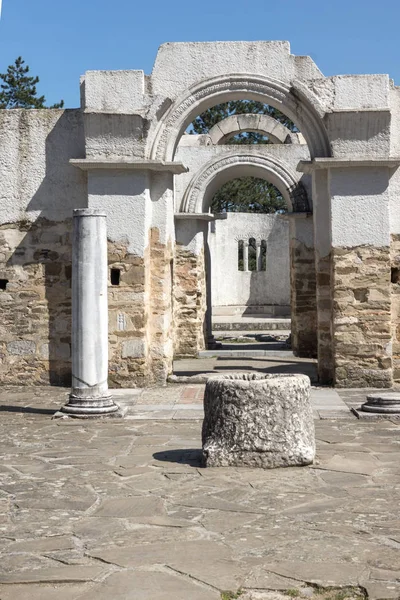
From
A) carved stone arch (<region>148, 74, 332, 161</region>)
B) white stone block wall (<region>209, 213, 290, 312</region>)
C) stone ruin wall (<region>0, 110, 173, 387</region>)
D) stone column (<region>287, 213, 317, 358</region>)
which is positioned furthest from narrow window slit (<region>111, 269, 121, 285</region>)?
white stone block wall (<region>209, 213, 290, 312</region>)

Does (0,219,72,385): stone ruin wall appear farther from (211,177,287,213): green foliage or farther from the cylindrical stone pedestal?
(211,177,287,213): green foliage

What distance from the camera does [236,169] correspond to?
55.3ft

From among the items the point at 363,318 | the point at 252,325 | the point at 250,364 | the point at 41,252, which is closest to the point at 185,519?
the point at 363,318

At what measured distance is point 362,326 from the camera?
10781 millimetres

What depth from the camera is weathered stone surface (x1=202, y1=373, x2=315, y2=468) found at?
21.5 feet

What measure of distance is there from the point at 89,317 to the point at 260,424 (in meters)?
3.40

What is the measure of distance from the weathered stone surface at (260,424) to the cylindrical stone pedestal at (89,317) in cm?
274

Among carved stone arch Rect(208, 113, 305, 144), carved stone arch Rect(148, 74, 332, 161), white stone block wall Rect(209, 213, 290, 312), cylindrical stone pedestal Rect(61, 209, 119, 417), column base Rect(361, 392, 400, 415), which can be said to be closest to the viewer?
column base Rect(361, 392, 400, 415)

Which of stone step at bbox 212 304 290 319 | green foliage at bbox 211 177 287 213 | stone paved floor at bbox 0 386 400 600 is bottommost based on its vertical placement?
stone paved floor at bbox 0 386 400 600

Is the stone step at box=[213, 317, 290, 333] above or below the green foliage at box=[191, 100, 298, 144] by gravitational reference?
below

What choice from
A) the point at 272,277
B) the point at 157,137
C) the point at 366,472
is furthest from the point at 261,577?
the point at 272,277

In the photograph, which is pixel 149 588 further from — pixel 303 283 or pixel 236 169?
pixel 236 169

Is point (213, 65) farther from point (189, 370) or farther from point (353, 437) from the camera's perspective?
point (353, 437)

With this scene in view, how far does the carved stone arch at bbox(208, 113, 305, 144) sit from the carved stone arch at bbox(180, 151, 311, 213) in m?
2.76
